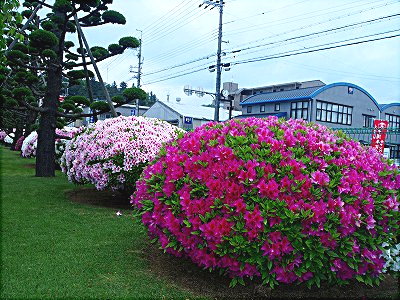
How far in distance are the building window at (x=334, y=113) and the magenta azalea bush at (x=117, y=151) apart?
31.0 metres

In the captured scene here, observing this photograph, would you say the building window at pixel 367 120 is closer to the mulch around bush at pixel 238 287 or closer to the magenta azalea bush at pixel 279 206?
the mulch around bush at pixel 238 287

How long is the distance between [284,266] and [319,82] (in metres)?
56.0

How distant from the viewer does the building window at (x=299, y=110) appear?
3741 cm

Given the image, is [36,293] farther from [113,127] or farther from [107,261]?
[113,127]

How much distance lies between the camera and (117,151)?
312 inches

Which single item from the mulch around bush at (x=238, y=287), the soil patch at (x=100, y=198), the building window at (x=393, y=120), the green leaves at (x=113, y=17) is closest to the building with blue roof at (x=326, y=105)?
the building window at (x=393, y=120)

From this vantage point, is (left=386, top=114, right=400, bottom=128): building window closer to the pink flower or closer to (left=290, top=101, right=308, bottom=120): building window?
(left=290, top=101, right=308, bottom=120): building window

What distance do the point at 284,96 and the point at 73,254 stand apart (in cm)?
3636

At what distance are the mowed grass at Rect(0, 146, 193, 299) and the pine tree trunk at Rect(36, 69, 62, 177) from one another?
4215 mm

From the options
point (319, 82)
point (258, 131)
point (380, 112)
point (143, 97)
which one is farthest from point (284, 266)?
point (319, 82)

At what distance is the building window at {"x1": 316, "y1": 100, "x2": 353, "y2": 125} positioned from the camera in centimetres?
3753

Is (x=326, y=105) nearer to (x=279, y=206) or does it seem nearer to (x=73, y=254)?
(x=73, y=254)

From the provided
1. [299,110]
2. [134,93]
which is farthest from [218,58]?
[134,93]

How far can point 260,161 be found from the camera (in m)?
4.05
